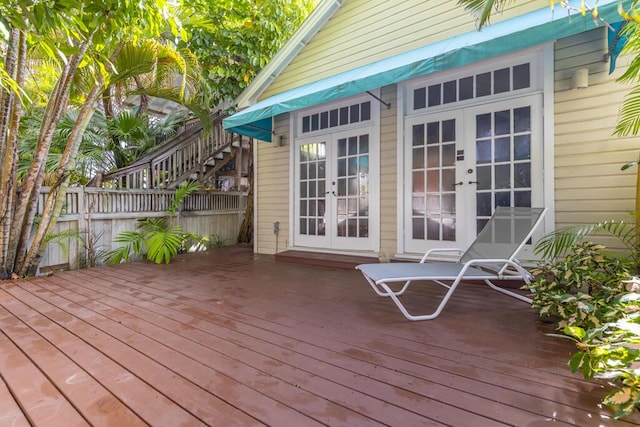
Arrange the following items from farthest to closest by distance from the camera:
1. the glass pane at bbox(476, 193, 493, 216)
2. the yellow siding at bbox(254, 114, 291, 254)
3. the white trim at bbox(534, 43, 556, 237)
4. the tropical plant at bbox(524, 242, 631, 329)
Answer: the yellow siding at bbox(254, 114, 291, 254), the glass pane at bbox(476, 193, 493, 216), the white trim at bbox(534, 43, 556, 237), the tropical plant at bbox(524, 242, 631, 329)

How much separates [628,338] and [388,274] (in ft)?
4.82

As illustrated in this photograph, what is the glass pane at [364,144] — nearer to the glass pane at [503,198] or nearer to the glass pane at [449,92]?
the glass pane at [449,92]

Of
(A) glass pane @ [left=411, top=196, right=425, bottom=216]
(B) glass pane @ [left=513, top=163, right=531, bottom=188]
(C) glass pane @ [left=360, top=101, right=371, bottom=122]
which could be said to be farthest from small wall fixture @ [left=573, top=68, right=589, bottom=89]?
(C) glass pane @ [left=360, top=101, right=371, bottom=122]

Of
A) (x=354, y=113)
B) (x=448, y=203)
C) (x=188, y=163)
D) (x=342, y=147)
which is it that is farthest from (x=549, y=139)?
(x=188, y=163)

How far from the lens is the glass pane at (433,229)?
422cm

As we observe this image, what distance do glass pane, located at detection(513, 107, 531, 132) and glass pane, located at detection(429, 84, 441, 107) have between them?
0.96 meters

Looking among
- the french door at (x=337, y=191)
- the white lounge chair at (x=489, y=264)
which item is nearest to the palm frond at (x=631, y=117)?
the white lounge chair at (x=489, y=264)

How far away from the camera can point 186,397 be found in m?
1.50

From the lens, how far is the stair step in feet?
15.3

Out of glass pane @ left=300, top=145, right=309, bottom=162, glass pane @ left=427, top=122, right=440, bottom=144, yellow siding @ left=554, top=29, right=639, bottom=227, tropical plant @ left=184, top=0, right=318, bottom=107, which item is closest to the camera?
yellow siding @ left=554, top=29, right=639, bottom=227

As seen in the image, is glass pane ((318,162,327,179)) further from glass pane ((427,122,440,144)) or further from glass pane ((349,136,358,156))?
glass pane ((427,122,440,144))

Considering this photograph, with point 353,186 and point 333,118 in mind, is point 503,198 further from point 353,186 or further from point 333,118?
point 333,118

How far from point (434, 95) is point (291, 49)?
284 centimetres

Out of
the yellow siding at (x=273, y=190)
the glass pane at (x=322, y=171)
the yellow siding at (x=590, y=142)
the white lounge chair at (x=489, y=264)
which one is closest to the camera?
the white lounge chair at (x=489, y=264)
